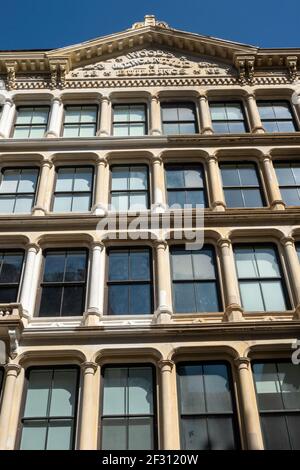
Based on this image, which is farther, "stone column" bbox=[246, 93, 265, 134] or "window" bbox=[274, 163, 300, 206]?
"stone column" bbox=[246, 93, 265, 134]

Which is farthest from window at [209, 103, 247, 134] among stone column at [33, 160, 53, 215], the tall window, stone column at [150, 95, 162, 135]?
the tall window

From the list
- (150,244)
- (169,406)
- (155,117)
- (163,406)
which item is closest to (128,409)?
(163,406)

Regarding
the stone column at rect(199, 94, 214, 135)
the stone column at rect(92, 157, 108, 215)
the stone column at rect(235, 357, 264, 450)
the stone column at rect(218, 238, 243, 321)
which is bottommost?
the stone column at rect(235, 357, 264, 450)

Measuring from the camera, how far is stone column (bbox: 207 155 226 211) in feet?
53.2

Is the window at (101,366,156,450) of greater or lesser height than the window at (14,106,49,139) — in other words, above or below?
below

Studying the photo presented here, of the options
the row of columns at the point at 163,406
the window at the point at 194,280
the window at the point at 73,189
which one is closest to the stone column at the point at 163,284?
the window at the point at 194,280

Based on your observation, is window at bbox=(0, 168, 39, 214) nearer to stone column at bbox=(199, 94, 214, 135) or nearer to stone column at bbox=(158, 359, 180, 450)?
stone column at bbox=(199, 94, 214, 135)

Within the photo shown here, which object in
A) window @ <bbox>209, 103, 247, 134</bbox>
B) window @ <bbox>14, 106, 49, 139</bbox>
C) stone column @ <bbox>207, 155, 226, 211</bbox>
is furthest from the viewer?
window @ <bbox>209, 103, 247, 134</bbox>

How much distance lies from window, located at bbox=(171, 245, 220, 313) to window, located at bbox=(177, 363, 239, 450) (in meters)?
1.77

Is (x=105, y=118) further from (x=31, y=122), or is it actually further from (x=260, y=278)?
(x=260, y=278)

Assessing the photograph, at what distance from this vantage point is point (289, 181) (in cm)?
1747

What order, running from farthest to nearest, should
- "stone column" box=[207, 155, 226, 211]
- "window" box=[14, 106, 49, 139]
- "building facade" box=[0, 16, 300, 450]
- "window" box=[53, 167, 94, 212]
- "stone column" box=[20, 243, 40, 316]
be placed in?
"window" box=[14, 106, 49, 139]
"window" box=[53, 167, 94, 212]
"stone column" box=[207, 155, 226, 211]
"stone column" box=[20, 243, 40, 316]
"building facade" box=[0, 16, 300, 450]

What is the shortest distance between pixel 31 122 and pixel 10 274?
727 centimetres

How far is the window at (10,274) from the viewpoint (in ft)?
46.4
